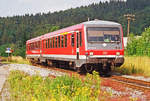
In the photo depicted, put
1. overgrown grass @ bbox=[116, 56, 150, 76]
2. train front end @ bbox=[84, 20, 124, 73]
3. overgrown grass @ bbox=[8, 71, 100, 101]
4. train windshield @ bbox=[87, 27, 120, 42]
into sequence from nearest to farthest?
1. overgrown grass @ bbox=[8, 71, 100, 101]
2. train front end @ bbox=[84, 20, 124, 73]
3. train windshield @ bbox=[87, 27, 120, 42]
4. overgrown grass @ bbox=[116, 56, 150, 76]

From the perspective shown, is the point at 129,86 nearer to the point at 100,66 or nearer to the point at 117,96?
the point at 117,96

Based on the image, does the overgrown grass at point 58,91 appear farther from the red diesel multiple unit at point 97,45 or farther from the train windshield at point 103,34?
the train windshield at point 103,34

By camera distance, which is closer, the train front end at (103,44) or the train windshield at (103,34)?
the train front end at (103,44)

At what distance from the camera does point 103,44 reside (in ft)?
48.3

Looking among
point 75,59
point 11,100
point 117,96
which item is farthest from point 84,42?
point 11,100

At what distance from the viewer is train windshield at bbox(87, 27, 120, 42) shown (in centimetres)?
1477

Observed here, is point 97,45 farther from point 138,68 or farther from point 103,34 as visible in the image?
point 138,68

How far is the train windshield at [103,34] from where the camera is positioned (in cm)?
1477

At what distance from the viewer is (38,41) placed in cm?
2711

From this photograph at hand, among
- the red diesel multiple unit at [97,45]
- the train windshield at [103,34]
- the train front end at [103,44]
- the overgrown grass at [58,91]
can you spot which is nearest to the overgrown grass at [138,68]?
the red diesel multiple unit at [97,45]

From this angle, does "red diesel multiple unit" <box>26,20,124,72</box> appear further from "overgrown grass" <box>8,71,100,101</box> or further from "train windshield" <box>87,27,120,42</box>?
"overgrown grass" <box>8,71,100,101</box>

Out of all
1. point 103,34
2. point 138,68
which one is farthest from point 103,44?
point 138,68

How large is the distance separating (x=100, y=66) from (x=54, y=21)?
563ft

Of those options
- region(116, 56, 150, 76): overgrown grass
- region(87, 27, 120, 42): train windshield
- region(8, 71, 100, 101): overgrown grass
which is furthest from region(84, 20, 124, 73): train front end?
region(8, 71, 100, 101): overgrown grass
